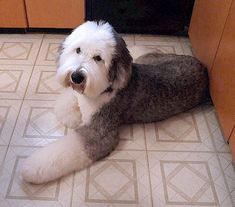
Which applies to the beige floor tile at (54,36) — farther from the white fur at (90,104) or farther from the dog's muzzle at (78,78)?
the dog's muzzle at (78,78)

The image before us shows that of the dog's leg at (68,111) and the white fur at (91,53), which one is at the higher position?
the white fur at (91,53)

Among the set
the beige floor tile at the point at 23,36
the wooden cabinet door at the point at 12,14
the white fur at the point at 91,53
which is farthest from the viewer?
the beige floor tile at the point at 23,36

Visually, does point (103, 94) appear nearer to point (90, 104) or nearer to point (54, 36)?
point (90, 104)

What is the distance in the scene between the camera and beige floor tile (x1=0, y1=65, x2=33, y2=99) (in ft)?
5.09

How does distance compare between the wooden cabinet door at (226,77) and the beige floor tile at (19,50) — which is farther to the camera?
the beige floor tile at (19,50)

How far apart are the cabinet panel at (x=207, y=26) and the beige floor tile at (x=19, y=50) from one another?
85 centimetres

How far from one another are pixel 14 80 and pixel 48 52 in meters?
0.28

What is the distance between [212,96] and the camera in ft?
4.89

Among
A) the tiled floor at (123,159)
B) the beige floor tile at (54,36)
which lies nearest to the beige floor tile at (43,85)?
the tiled floor at (123,159)

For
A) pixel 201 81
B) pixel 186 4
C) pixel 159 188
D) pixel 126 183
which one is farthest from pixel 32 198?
pixel 186 4

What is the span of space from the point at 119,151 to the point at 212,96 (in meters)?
0.49

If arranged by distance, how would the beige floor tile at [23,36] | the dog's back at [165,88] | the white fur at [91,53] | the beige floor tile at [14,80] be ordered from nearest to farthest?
the white fur at [91,53] < the dog's back at [165,88] < the beige floor tile at [14,80] < the beige floor tile at [23,36]

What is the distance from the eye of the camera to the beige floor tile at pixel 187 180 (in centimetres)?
122

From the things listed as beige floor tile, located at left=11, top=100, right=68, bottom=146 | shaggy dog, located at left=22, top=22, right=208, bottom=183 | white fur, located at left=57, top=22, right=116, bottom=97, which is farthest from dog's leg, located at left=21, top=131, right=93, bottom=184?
white fur, located at left=57, top=22, right=116, bottom=97
